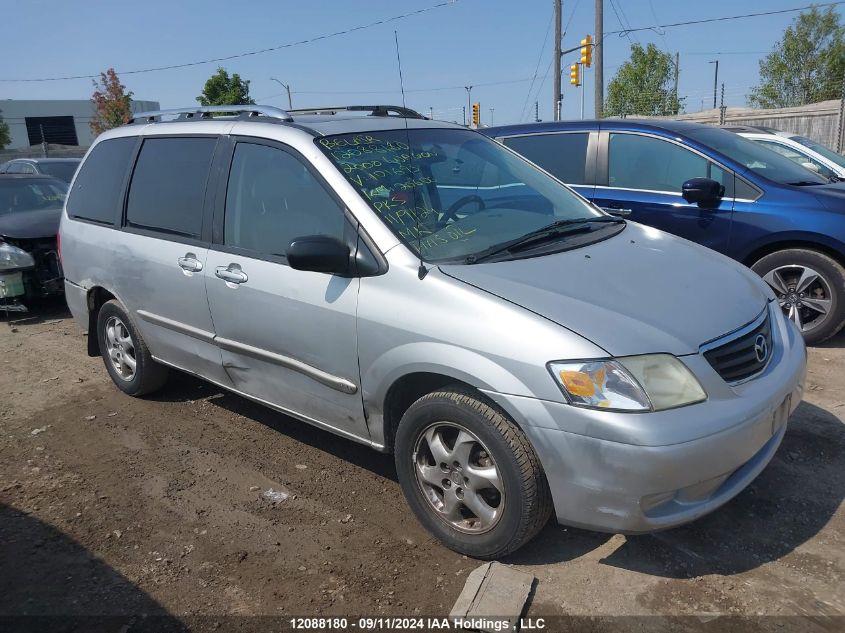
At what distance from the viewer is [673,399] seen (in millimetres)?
2441

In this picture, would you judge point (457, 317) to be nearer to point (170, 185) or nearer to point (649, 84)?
point (170, 185)

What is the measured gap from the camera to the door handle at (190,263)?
12.4 feet

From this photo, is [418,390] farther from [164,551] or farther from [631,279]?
[164,551]

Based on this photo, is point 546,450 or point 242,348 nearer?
point 546,450

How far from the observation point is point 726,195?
5.46m

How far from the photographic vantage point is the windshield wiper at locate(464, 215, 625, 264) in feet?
10.0

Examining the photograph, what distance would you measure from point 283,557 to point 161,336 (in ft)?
6.36

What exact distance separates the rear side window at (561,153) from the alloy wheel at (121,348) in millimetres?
3885

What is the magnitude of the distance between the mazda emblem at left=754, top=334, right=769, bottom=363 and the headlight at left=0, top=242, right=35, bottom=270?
23.2 feet

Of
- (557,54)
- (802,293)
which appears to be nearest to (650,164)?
(802,293)

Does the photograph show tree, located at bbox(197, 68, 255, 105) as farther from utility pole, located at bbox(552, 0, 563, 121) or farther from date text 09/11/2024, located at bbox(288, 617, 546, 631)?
date text 09/11/2024, located at bbox(288, 617, 546, 631)

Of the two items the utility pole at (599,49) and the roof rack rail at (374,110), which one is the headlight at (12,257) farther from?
the utility pole at (599,49)

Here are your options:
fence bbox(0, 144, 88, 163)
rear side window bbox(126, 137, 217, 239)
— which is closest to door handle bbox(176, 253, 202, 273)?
rear side window bbox(126, 137, 217, 239)

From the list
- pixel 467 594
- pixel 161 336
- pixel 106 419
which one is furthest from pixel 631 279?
pixel 106 419
